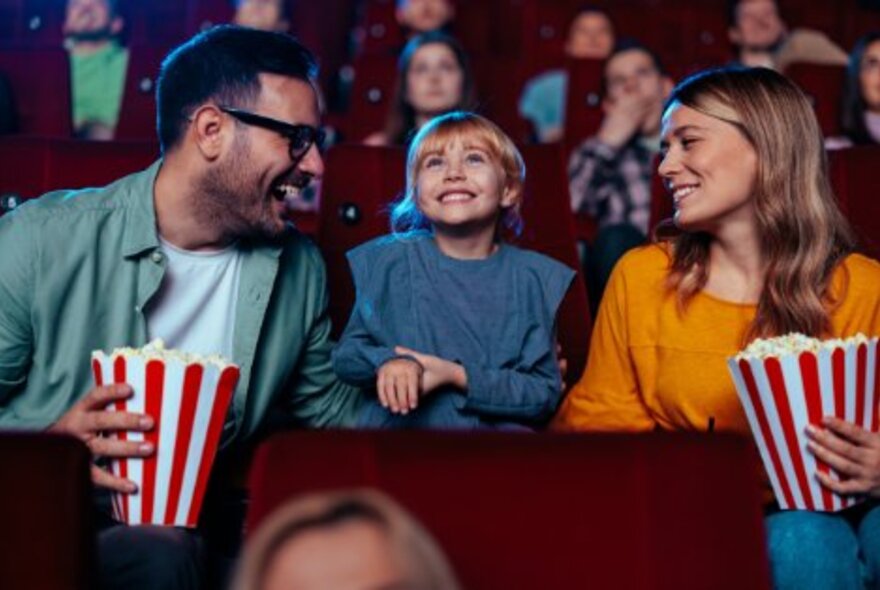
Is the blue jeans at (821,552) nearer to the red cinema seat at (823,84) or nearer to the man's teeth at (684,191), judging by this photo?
the man's teeth at (684,191)

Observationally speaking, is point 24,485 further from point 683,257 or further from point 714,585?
point 683,257

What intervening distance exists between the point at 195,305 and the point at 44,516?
49 cm

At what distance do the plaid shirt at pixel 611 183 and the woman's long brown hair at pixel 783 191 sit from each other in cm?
76

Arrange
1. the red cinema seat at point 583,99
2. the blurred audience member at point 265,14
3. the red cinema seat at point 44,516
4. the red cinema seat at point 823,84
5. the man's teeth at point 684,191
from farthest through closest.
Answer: the blurred audience member at point 265,14 → the red cinema seat at point 583,99 → the red cinema seat at point 823,84 → the man's teeth at point 684,191 → the red cinema seat at point 44,516

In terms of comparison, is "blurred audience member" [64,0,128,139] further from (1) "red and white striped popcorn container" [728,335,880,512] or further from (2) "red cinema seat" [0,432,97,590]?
(2) "red cinema seat" [0,432,97,590]

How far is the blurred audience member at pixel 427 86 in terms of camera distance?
78.3 inches

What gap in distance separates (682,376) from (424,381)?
Result: 0.20 metres

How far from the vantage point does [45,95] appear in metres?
2.05

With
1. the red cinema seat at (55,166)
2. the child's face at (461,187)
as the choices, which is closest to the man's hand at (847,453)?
the child's face at (461,187)

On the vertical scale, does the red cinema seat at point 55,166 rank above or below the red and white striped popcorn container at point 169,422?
above

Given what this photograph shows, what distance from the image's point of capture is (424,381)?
1115 millimetres

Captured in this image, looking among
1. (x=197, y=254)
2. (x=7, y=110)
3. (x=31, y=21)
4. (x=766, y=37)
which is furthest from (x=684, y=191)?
(x=31, y=21)

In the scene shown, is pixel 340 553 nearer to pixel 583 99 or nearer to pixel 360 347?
pixel 360 347

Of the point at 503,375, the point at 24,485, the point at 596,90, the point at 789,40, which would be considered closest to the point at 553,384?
the point at 503,375
